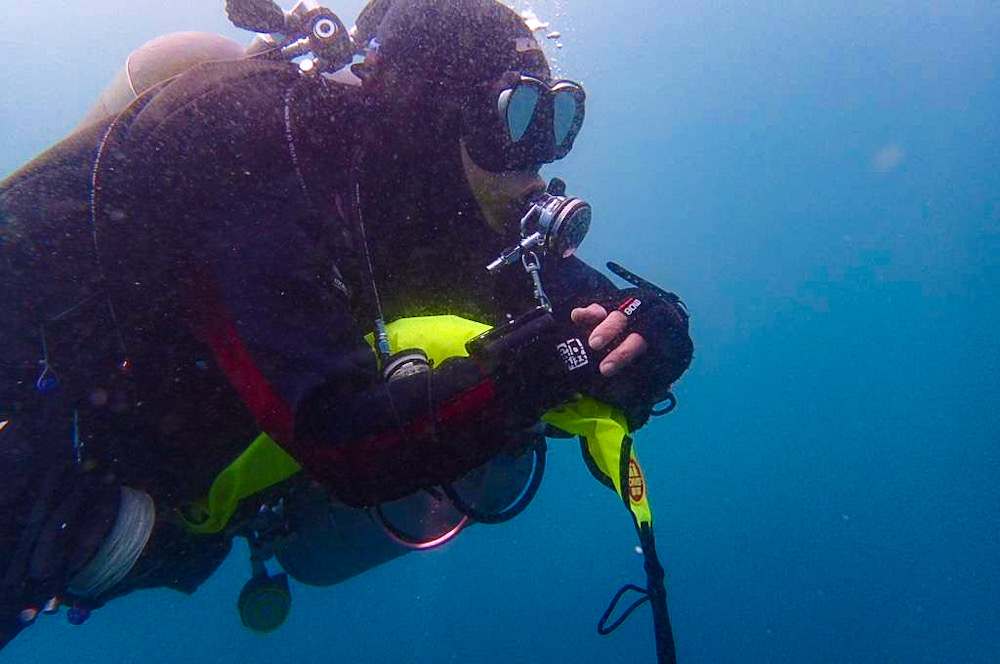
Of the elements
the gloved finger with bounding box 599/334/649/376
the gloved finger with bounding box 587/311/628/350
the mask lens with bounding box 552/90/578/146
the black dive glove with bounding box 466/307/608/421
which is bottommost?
the gloved finger with bounding box 599/334/649/376

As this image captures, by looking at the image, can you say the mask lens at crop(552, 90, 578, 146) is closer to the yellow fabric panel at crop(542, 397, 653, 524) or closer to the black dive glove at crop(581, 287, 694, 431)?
the black dive glove at crop(581, 287, 694, 431)

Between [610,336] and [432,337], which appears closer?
[610,336]

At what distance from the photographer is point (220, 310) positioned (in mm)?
1621

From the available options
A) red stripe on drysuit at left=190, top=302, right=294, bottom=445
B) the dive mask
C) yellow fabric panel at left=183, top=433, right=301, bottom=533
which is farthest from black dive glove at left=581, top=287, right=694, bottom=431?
yellow fabric panel at left=183, top=433, right=301, bottom=533

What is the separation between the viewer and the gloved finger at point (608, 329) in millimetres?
1903

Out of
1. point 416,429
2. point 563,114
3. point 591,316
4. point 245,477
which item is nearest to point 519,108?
point 563,114

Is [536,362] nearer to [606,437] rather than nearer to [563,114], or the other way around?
[606,437]

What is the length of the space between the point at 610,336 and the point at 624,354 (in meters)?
0.07

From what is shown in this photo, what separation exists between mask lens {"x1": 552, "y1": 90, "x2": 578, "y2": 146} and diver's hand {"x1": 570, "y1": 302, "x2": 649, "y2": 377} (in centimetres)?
82

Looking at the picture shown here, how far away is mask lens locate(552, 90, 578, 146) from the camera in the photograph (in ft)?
7.88

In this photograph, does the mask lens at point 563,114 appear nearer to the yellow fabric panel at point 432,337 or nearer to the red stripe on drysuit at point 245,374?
the yellow fabric panel at point 432,337

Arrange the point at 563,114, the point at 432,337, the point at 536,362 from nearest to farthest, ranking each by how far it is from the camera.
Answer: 1. the point at 536,362
2. the point at 432,337
3. the point at 563,114

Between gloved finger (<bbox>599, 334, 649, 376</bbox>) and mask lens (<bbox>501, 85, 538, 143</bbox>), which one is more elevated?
mask lens (<bbox>501, 85, 538, 143</bbox>)

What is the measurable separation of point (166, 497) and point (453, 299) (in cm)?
142
